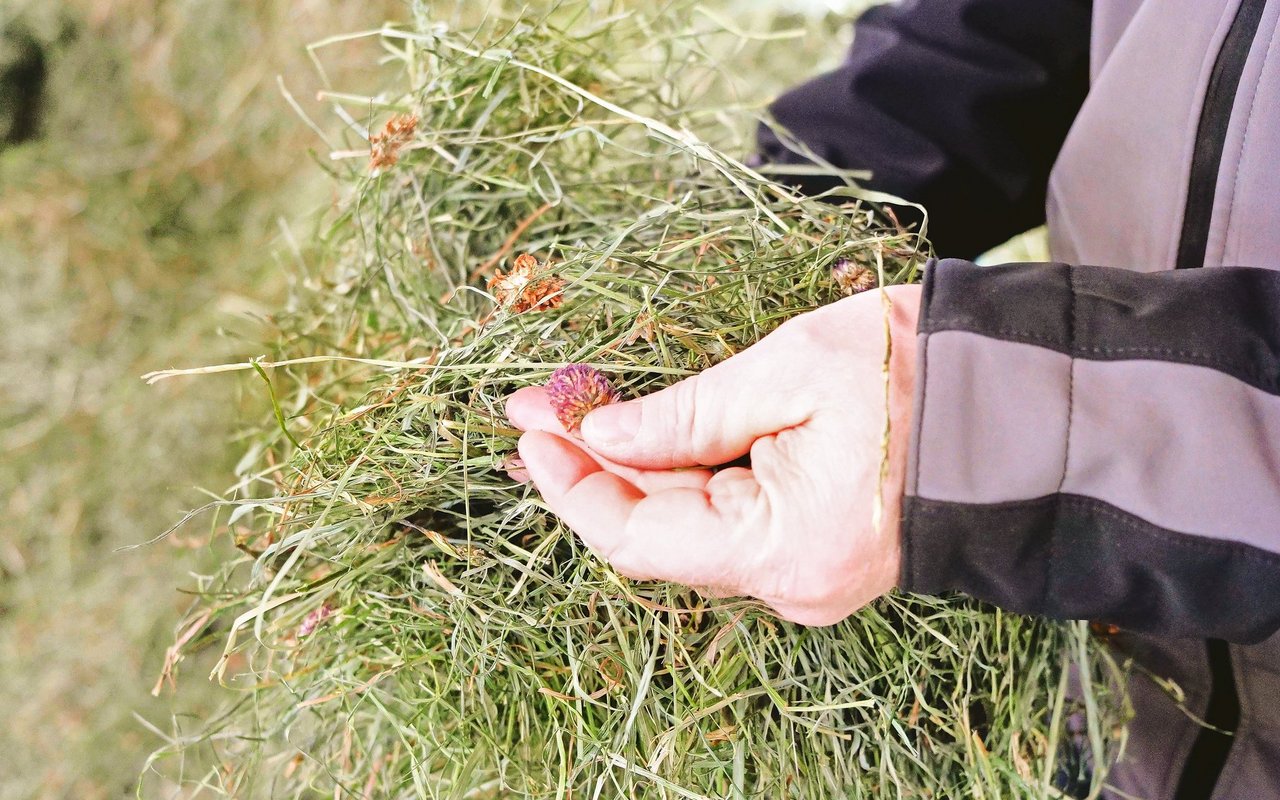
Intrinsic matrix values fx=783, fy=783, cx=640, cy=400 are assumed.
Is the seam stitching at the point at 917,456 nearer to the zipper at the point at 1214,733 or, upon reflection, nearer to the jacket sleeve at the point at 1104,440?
the jacket sleeve at the point at 1104,440

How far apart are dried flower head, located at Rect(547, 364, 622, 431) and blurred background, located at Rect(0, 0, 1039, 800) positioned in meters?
0.93

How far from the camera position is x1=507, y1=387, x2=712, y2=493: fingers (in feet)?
1.98

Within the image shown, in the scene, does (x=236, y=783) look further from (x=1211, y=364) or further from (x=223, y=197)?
(x=223, y=197)

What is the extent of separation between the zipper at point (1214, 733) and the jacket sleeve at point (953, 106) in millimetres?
550

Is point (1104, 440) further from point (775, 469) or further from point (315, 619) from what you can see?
point (315, 619)

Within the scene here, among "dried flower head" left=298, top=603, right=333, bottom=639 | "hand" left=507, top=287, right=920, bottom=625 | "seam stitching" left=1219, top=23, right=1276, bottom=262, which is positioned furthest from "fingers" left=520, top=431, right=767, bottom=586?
"seam stitching" left=1219, top=23, right=1276, bottom=262

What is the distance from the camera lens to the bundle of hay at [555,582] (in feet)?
2.05

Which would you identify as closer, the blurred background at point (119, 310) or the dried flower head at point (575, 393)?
the dried flower head at point (575, 393)

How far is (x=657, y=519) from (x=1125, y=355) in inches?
13.1

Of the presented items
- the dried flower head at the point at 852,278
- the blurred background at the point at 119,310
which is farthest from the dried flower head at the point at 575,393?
the blurred background at the point at 119,310

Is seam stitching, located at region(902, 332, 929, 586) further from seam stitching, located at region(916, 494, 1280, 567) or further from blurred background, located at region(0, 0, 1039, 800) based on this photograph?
blurred background, located at region(0, 0, 1039, 800)

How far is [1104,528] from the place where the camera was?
53 centimetres

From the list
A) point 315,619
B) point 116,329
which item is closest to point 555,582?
point 315,619

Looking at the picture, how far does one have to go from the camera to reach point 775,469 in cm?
55
